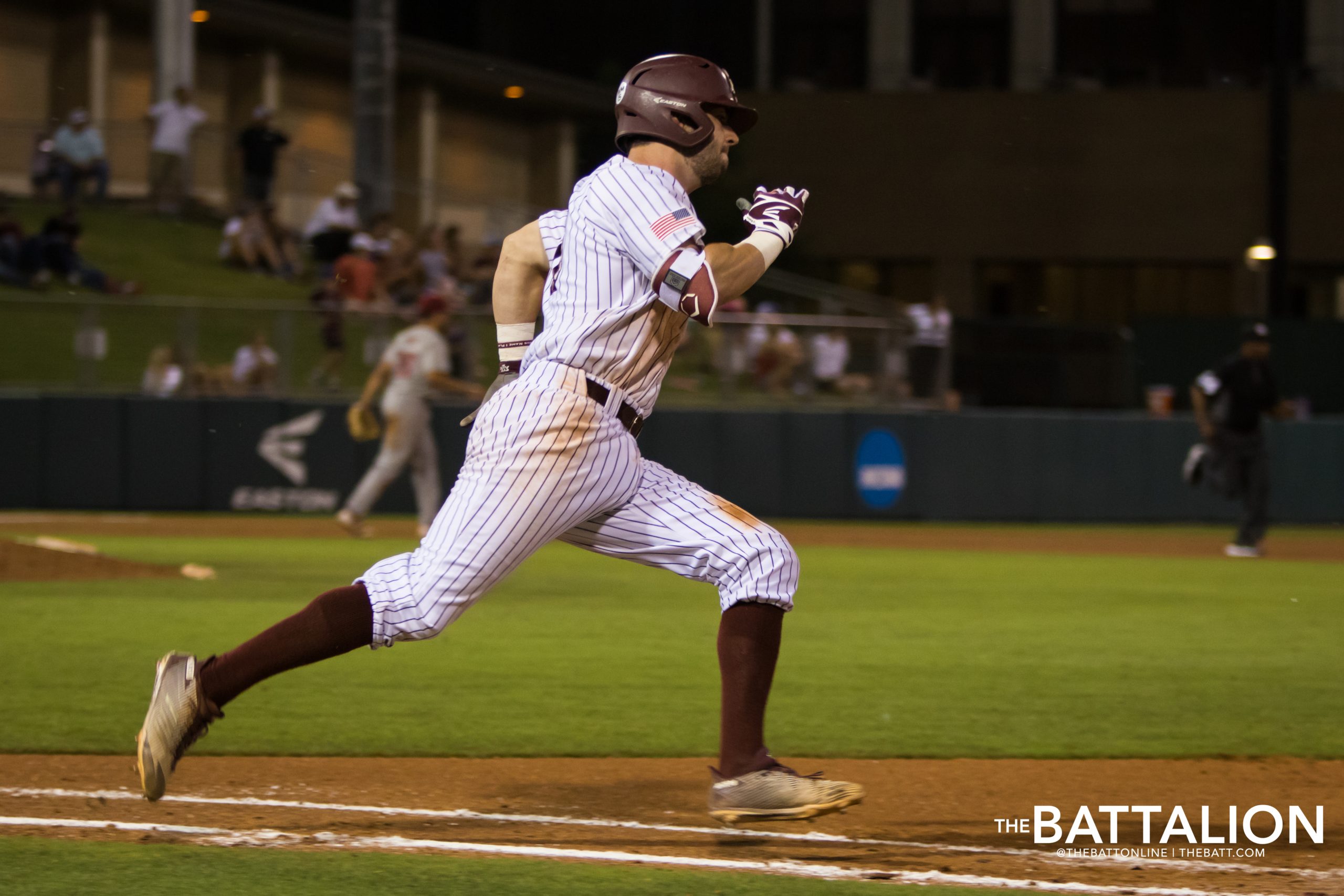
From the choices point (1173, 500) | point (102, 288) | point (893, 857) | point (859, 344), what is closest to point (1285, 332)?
point (1173, 500)

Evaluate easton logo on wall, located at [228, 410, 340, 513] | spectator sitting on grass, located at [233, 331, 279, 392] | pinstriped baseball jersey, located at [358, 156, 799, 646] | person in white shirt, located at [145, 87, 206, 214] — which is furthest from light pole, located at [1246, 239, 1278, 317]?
pinstriped baseball jersey, located at [358, 156, 799, 646]

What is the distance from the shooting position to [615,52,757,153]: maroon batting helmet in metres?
4.32

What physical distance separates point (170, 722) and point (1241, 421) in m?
11.6

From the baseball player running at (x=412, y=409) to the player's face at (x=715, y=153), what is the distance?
30.8ft

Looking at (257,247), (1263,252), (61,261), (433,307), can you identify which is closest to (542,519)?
(433,307)

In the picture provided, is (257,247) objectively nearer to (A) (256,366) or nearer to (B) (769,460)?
(A) (256,366)

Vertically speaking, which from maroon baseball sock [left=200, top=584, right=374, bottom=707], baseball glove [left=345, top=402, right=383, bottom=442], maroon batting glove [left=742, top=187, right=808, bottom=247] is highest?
maroon batting glove [left=742, top=187, right=808, bottom=247]

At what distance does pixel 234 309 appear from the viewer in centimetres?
→ 1727

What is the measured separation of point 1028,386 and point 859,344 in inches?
327

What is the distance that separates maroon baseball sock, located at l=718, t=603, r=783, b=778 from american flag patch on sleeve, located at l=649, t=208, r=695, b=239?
3.27 feet

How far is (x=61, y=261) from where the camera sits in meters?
19.3

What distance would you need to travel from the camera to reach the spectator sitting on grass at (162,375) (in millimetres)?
17469

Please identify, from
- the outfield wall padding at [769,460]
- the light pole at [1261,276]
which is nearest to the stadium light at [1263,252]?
the light pole at [1261,276]

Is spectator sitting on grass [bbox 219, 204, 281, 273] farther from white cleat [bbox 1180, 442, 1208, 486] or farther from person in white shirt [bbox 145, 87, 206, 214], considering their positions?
white cleat [bbox 1180, 442, 1208, 486]
